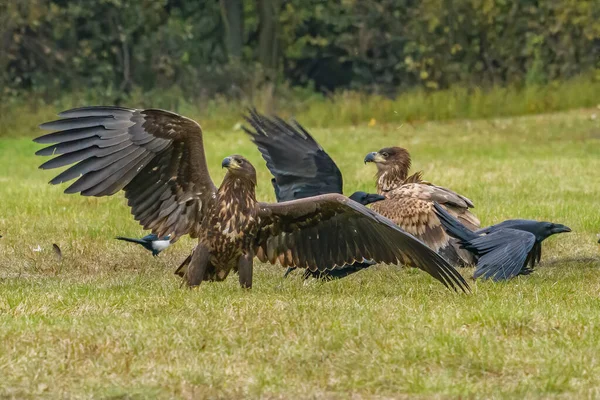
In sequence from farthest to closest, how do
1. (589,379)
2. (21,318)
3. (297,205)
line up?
1. (297,205)
2. (21,318)
3. (589,379)

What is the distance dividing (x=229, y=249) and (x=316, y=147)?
1.49 meters

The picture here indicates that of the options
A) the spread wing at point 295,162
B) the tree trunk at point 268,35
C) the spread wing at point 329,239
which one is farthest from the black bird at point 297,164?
the tree trunk at point 268,35

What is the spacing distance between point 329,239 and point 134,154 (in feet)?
4.22

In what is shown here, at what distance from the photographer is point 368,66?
30.4 meters

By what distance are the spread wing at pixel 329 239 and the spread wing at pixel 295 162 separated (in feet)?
3.25

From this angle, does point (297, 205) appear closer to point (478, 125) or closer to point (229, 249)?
point (229, 249)

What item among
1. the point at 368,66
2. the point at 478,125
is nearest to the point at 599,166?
the point at 478,125

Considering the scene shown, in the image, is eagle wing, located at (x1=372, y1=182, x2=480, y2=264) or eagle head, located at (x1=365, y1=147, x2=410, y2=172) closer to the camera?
eagle wing, located at (x1=372, y1=182, x2=480, y2=264)

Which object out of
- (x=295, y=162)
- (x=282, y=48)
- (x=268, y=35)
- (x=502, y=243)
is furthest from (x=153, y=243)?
(x=282, y=48)

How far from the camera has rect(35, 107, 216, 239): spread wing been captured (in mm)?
6816

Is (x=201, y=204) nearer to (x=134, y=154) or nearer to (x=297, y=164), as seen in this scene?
(x=134, y=154)

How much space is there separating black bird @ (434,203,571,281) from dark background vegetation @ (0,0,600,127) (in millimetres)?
16057

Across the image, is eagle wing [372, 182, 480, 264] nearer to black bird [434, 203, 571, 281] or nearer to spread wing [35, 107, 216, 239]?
black bird [434, 203, 571, 281]

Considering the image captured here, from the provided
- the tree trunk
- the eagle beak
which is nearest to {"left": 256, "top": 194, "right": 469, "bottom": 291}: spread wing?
the eagle beak
